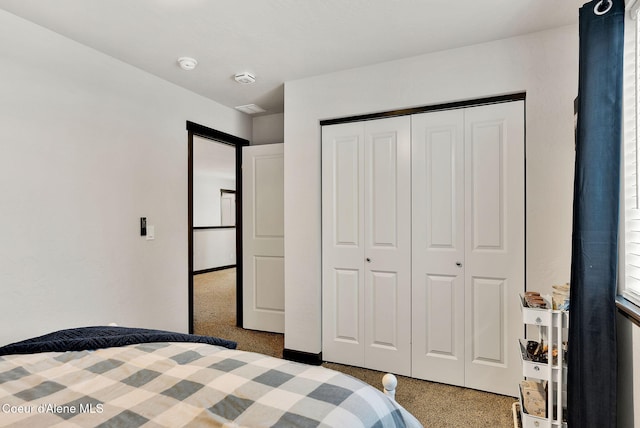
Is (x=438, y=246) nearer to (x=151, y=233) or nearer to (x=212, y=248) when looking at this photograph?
(x=151, y=233)

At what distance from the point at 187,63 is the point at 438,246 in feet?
7.76

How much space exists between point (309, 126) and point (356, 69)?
24.0 inches

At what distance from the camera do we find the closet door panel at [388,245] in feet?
9.33

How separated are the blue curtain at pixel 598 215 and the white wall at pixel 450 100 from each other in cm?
77

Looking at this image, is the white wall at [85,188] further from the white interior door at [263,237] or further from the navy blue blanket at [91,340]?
the white interior door at [263,237]

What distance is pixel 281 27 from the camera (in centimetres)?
236

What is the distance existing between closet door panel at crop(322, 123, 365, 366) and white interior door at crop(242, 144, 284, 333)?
38.7 inches

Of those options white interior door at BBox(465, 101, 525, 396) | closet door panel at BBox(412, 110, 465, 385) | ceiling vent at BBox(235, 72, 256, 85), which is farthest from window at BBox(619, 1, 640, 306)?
ceiling vent at BBox(235, 72, 256, 85)

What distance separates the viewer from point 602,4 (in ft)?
5.23

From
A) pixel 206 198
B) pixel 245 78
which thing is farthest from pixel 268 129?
pixel 206 198

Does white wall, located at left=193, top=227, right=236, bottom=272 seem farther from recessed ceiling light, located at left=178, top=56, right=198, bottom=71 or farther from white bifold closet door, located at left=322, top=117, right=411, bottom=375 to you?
recessed ceiling light, located at left=178, top=56, right=198, bottom=71

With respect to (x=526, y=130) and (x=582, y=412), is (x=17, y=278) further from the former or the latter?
(x=526, y=130)

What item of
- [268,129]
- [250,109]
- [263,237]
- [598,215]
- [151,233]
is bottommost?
[263,237]

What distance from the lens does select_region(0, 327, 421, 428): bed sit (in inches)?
39.4
